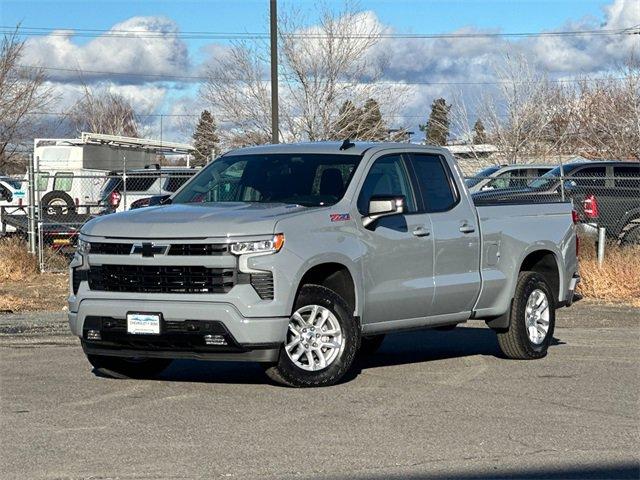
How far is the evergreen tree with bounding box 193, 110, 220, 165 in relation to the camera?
39531 millimetres

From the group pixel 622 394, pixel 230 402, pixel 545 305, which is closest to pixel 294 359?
pixel 230 402

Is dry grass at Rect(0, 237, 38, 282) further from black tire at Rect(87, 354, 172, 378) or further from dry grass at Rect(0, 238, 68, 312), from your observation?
black tire at Rect(87, 354, 172, 378)

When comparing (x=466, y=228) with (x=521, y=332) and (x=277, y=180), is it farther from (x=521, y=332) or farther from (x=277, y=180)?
(x=277, y=180)

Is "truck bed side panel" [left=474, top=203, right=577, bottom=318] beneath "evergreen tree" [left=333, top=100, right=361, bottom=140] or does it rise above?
beneath

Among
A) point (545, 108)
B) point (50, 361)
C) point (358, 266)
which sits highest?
point (545, 108)

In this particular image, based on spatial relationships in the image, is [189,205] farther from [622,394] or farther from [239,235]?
[622,394]

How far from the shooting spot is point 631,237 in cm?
2128

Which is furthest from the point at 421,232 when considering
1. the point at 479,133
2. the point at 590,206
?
the point at 479,133

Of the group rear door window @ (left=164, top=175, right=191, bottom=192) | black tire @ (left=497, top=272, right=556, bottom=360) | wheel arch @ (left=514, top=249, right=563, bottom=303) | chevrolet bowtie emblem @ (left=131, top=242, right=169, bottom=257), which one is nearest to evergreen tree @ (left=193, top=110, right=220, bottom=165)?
rear door window @ (left=164, top=175, right=191, bottom=192)

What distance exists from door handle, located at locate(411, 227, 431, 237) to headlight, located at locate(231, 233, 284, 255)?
1.64 metres

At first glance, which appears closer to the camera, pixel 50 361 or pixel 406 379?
pixel 406 379

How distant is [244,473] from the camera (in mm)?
6539

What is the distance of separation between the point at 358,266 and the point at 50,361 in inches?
128

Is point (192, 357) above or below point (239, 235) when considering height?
below
